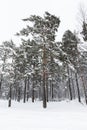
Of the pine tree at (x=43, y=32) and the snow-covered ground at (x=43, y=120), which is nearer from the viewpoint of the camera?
the snow-covered ground at (x=43, y=120)

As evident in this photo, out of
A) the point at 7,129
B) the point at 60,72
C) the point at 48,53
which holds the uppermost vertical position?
the point at 48,53

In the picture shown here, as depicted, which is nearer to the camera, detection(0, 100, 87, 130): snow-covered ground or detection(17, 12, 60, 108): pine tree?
detection(0, 100, 87, 130): snow-covered ground

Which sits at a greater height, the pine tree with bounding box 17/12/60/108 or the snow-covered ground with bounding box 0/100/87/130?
the pine tree with bounding box 17/12/60/108

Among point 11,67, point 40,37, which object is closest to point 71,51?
point 40,37

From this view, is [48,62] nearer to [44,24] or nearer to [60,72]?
[60,72]

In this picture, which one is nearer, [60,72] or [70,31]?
[60,72]

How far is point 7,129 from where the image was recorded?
8461mm

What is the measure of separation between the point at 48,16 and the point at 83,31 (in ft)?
15.7

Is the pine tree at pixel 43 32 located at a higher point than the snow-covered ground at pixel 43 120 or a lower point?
higher

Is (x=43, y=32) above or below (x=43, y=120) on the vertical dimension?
above

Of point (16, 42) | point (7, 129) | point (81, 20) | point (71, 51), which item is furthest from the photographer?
point (16, 42)

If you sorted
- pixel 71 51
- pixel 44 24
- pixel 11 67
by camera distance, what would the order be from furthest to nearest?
pixel 11 67, pixel 71 51, pixel 44 24

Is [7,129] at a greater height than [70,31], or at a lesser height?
lesser

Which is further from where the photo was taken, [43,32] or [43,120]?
[43,32]
